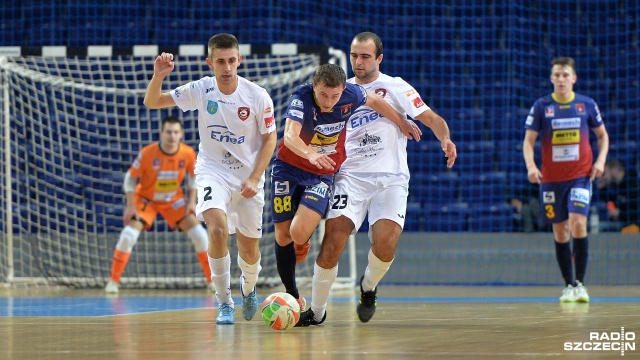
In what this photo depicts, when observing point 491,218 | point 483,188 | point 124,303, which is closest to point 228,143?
point 124,303

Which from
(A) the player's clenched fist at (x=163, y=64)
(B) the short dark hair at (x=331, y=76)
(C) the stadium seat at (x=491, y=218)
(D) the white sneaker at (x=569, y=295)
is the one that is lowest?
(D) the white sneaker at (x=569, y=295)

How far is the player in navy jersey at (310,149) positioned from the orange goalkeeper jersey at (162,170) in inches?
170

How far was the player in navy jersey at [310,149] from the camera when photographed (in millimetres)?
5679

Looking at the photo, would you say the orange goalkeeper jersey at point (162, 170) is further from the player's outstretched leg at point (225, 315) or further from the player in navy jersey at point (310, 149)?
the player's outstretched leg at point (225, 315)

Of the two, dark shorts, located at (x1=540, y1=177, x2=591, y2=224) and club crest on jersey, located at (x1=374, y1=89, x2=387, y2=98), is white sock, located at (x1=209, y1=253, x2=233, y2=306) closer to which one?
club crest on jersey, located at (x1=374, y1=89, x2=387, y2=98)

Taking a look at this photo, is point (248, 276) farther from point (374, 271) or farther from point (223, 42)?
point (223, 42)

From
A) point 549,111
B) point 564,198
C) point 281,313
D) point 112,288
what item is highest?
point 549,111

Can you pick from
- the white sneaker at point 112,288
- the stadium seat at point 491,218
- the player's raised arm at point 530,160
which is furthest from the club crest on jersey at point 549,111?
the stadium seat at point 491,218

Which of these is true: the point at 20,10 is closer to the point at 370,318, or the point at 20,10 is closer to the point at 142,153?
the point at 142,153

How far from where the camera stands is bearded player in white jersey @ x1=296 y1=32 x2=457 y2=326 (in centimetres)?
586

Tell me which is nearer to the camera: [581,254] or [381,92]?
[381,92]

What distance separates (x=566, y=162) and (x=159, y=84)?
13.2 ft

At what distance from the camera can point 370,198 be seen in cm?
610

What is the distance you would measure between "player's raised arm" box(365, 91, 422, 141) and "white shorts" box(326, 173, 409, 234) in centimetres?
30
